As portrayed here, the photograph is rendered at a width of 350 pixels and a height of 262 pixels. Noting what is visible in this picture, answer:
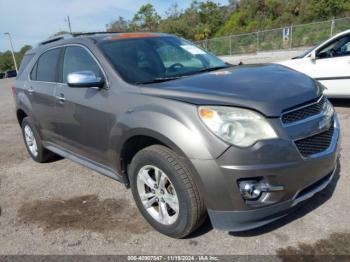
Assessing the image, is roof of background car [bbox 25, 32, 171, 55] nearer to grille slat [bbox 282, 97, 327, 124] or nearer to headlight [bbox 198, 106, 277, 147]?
headlight [bbox 198, 106, 277, 147]

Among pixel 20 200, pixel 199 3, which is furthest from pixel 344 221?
pixel 199 3

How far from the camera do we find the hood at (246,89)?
2635 millimetres

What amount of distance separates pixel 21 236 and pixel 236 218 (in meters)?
2.11

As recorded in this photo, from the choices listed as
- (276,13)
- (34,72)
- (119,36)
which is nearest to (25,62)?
(34,72)

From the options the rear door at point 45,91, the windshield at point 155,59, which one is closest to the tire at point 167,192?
the windshield at point 155,59

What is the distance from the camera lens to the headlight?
254 cm

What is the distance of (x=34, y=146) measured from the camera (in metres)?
5.50

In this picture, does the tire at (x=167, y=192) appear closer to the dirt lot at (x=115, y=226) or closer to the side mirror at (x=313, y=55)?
the dirt lot at (x=115, y=226)

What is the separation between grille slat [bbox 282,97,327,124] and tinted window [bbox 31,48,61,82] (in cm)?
299

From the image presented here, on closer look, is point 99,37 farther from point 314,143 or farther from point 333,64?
point 333,64

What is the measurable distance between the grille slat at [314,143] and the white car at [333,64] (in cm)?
411

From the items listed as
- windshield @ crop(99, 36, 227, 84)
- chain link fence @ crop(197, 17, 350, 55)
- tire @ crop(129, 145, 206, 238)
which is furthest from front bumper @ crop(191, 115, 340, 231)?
chain link fence @ crop(197, 17, 350, 55)

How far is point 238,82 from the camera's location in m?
2.99

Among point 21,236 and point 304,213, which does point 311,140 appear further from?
point 21,236
